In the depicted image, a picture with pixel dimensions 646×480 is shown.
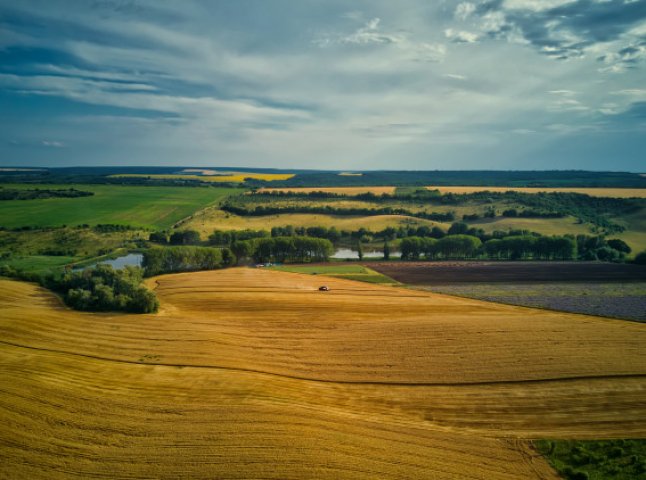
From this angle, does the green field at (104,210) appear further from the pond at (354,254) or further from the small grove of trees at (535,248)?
the small grove of trees at (535,248)

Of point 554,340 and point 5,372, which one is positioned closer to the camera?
point 5,372

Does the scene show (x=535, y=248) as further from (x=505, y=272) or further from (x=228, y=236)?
(x=228, y=236)

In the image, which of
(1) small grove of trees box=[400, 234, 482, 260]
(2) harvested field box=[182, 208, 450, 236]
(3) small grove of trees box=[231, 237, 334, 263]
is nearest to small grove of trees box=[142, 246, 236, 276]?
(3) small grove of trees box=[231, 237, 334, 263]

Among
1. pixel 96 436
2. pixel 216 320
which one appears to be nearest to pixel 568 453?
pixel 96 436

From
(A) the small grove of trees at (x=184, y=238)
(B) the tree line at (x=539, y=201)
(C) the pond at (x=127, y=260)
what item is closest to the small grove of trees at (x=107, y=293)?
(C) the pond at (x=127, y=260)

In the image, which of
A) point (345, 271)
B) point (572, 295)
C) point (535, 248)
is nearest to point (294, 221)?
point (345, 271)

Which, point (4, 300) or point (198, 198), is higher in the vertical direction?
point (198, 198)

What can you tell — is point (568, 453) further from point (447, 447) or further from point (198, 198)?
point (198, 198)
